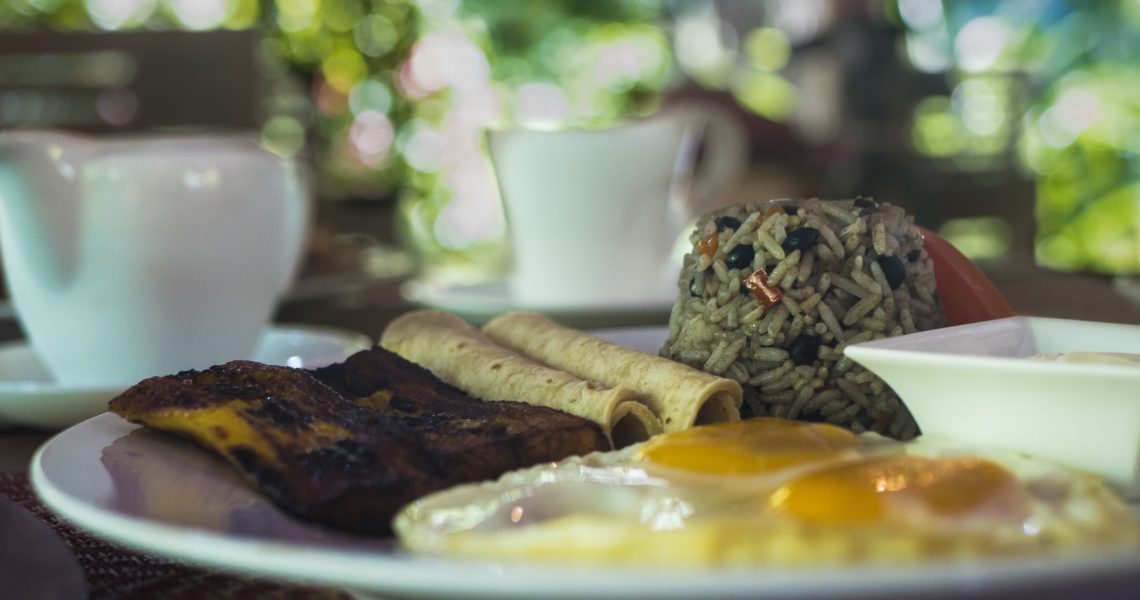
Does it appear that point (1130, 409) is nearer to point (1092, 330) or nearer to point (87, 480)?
point (1092, 330)

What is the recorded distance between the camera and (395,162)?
17.7 feet

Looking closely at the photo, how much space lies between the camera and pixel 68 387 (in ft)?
3.17

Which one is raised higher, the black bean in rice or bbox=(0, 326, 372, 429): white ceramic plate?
the black bean in rice

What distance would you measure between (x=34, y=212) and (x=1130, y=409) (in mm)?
919

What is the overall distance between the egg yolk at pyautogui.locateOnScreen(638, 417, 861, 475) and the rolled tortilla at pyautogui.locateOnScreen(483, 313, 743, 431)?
0.05 meters

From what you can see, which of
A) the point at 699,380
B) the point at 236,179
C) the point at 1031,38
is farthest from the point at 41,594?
the point at 1031,38

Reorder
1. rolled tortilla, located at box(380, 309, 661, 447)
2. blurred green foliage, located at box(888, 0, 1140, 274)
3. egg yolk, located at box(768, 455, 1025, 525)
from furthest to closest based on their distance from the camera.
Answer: blurred green foliage, located at box(888, 0, 1140, 274), rolled tortilla, located at box(380, 309, 661, 447), egg yolk, located at box(768, 455, 1025, 525)

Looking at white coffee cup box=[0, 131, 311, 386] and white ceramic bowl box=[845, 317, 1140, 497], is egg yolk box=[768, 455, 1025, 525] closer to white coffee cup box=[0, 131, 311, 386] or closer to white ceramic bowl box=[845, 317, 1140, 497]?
white ceramic bowl box=[845, 317, 1140, 497]

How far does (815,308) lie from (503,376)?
217mm

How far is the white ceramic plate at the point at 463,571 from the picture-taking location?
0.42 meters

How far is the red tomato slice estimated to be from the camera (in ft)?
2.90

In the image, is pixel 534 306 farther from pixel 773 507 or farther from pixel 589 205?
pixel 773 507

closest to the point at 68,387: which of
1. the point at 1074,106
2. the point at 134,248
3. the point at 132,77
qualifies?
the point at 134,248

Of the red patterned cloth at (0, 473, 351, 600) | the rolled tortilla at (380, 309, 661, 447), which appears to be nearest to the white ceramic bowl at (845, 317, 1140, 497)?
the rolled tortilla at (380, 309, 661, 447)
